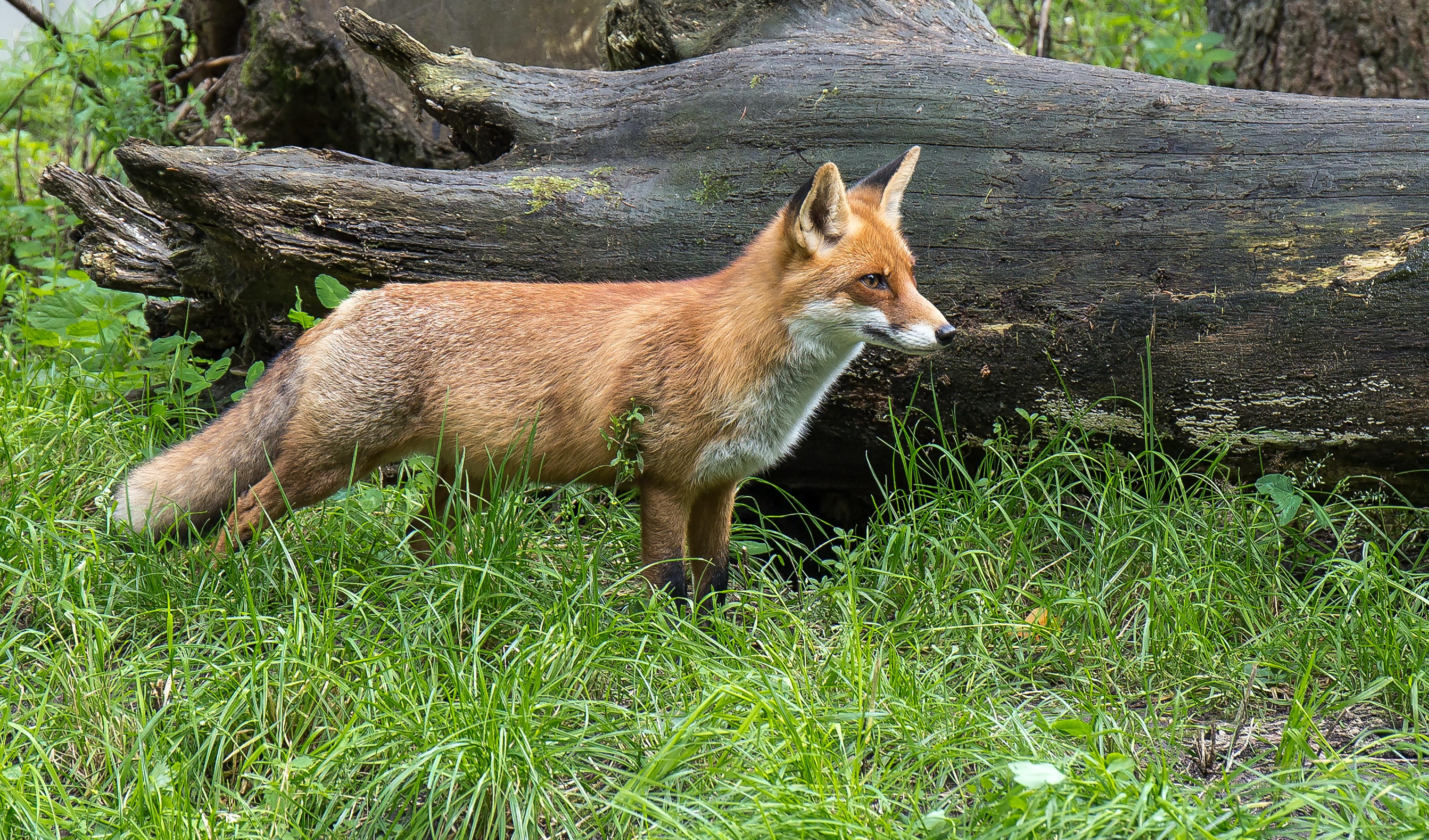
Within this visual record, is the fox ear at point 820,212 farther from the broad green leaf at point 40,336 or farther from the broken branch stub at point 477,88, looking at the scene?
the broad green leaf at point 40,336

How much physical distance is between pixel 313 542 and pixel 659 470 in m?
1.44

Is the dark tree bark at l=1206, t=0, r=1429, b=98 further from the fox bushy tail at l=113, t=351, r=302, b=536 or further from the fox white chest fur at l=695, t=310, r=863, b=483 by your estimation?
the fox bushy tail at l=113, t=351, r=302, b=536

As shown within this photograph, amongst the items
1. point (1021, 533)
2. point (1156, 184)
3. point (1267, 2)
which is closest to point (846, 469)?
point (1021, 533)

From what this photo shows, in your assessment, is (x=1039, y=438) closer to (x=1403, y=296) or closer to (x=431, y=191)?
(x=1403, y=296)

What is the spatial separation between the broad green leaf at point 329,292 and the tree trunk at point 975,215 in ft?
0.41

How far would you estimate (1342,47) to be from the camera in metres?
7.12

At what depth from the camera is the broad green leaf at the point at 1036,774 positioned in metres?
2.21

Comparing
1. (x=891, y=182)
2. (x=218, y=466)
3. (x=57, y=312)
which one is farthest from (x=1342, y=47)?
(x=57, y=312)

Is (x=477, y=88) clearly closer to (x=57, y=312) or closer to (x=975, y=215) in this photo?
(x=975, y=215)

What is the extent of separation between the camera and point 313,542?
4.09 m

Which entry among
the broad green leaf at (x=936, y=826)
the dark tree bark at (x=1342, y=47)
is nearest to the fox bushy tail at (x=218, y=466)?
the broad green leaf at (x=936, y=826)

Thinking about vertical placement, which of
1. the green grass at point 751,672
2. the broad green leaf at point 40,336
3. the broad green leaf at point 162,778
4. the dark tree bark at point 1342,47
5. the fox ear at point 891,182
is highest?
the dark tree bark at point 1342,47

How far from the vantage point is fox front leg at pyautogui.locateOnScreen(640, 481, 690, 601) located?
12.5 feet

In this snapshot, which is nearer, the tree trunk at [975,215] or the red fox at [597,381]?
the red fox at [597,381]
